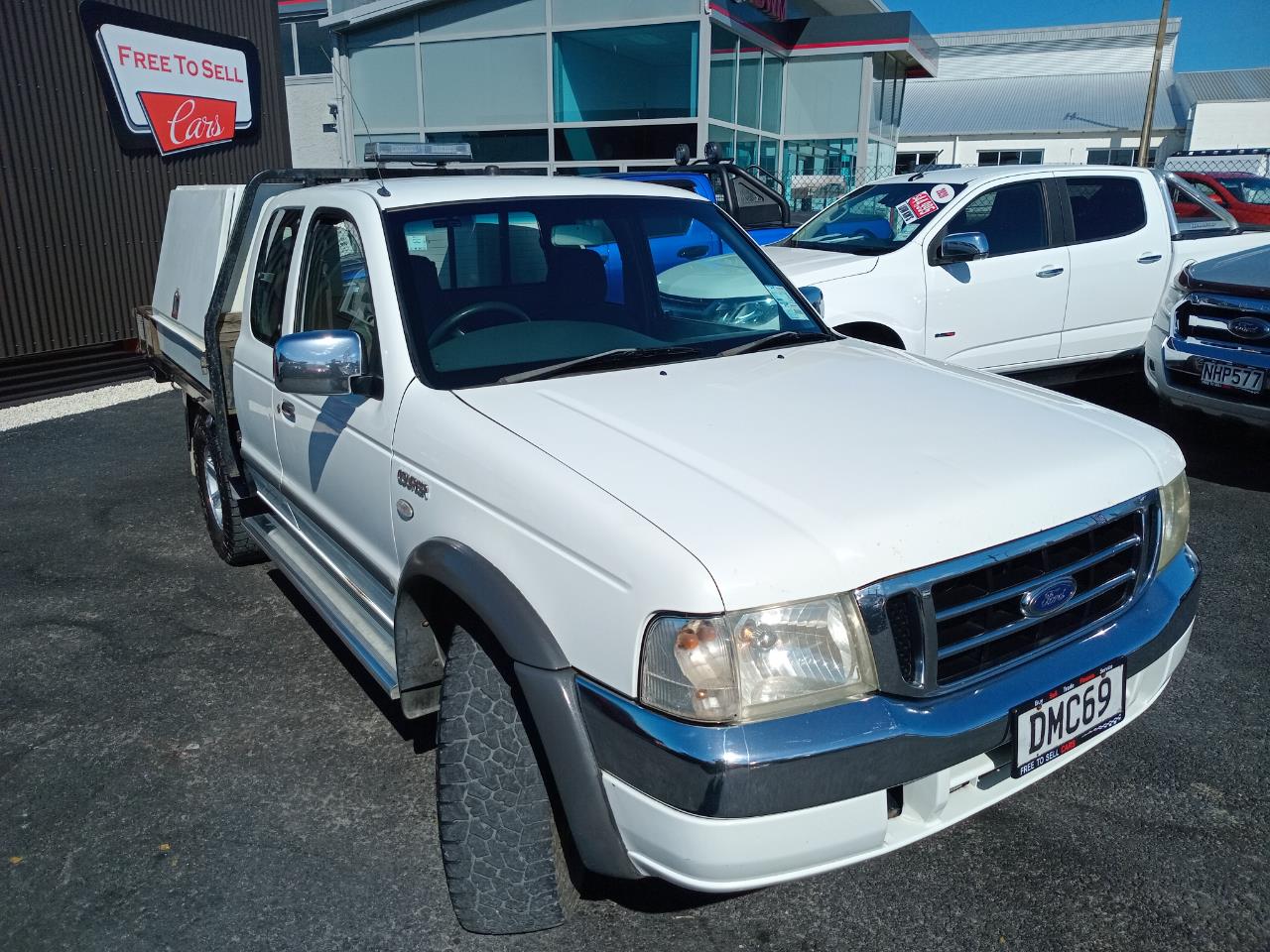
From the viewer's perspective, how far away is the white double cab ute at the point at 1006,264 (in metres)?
6.32

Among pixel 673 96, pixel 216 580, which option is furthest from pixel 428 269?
pixel 673 96

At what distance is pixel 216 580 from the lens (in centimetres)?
466

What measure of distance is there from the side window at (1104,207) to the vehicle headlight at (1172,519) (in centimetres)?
473

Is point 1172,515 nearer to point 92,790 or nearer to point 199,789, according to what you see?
point 199,789

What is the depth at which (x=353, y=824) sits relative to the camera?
2811 mm

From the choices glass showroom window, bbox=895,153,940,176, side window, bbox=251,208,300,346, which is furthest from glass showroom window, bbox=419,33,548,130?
A: glass showroom window, bbox=895,153,940,176

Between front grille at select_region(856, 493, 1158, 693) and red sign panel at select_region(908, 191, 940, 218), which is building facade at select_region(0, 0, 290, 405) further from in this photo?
front grille at select_region(856, 493, 1158, 693)

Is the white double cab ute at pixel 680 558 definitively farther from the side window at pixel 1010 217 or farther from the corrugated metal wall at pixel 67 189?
the corrugated metal wall at pixel 67 189

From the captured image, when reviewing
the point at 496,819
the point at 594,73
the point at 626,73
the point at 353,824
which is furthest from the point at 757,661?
the point at 594,73

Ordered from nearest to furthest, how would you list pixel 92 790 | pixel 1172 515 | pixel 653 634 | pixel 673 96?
pixel 653 634 → pixel 1172 515 → pixel 92 790 → pixel 673 96

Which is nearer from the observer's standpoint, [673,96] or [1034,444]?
[1034,444]

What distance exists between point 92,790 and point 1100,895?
2877 millimetres

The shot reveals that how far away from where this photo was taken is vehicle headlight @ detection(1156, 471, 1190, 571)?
255cm

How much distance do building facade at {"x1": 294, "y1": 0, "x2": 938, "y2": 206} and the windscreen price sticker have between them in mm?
7799
